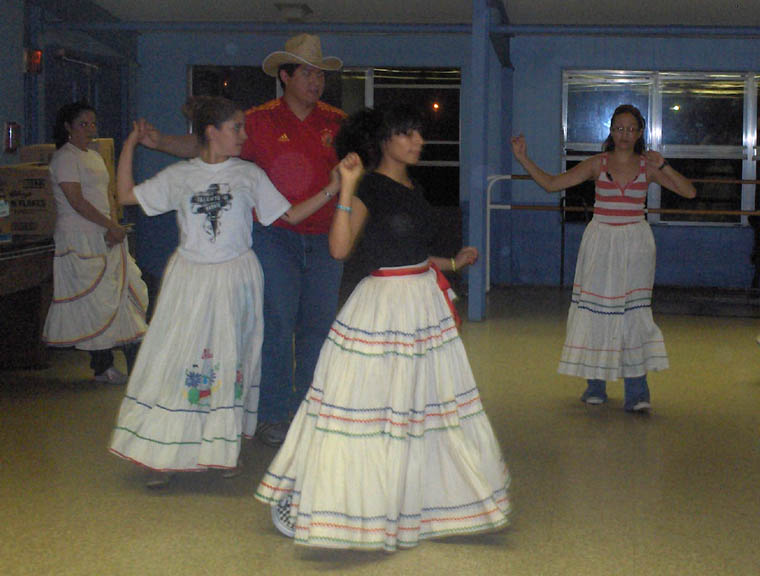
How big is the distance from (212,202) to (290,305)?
2.16 ft

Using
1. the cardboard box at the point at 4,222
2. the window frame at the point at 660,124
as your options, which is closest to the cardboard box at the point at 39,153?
the cardboard box at the point at 4,222

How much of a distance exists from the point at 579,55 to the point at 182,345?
8738 mm

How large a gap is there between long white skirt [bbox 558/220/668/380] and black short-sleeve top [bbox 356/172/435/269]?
2208 mm

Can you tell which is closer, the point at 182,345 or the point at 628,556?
the point at 628,556

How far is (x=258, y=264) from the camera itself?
165 inches

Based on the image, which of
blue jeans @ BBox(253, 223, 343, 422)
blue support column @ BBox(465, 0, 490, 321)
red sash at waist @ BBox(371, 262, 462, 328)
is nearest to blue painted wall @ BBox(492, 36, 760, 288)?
blue support column @ BBox(465, 0, 490, 321)

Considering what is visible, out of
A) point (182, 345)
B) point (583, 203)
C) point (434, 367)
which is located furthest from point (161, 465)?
point (583, 203)

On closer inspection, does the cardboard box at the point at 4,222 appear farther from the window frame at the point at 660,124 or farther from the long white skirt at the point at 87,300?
the window frame at the point at 660,124

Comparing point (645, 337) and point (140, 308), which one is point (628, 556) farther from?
point (140, 308)

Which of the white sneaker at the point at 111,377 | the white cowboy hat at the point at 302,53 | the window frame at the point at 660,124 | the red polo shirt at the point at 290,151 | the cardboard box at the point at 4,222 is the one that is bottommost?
the white sneaker at the point at 111,377

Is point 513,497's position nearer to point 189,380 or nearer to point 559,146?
point 189,380

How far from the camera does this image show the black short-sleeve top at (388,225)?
11.3 ft

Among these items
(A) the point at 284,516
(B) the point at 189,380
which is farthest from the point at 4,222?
(A) the point at 284,516

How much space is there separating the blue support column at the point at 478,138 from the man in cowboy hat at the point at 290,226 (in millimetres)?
4037
